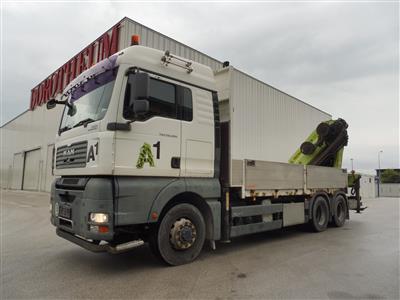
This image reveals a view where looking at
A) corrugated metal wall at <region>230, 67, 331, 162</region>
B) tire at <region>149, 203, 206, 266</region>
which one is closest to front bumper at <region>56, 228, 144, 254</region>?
tire at <region>149, 203, 206, 266</region>

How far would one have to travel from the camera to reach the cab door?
14.7 feet

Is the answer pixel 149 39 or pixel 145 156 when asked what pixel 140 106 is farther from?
pixel 149 39

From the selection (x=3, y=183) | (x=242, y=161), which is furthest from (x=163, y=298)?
(x=3, y=183)

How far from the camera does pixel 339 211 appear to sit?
9.59 meters

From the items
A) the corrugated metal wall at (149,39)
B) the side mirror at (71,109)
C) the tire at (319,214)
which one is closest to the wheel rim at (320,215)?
the tire at (319,214)

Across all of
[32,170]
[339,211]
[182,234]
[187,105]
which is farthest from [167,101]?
[32,170]

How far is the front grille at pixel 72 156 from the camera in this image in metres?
4.65

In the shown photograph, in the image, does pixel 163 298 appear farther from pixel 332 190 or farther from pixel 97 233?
pixel 332 190

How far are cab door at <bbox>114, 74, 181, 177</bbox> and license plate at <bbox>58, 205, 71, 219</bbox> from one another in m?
1.10

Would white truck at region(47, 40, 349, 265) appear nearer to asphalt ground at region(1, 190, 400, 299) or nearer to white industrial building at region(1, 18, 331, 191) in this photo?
asphalt ground at region(1, 190, 400, 299)

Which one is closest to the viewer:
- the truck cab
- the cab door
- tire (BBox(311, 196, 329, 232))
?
the truck cab

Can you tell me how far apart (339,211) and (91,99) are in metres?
7.98

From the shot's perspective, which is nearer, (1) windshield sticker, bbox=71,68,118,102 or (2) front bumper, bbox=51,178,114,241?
(2) front bumper, bbox=51,178,114,241

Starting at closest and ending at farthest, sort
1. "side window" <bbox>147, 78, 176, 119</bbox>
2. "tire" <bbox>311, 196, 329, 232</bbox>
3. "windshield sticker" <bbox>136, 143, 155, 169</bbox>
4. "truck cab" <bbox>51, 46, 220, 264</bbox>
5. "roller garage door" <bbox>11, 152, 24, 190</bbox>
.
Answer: "truck cab" <bbox>51, 46, 220, 264</bbox>, "windshield sticker" <bbox>136, 143, 155, 169</bbox>, "side window" <bbox>147, 78, 176, 119</bbox>, "tire" <bbox>311, 196, 329, 232</bbox>, "roller garage door" <bbox>11, 152, 24, 190</bbox>
